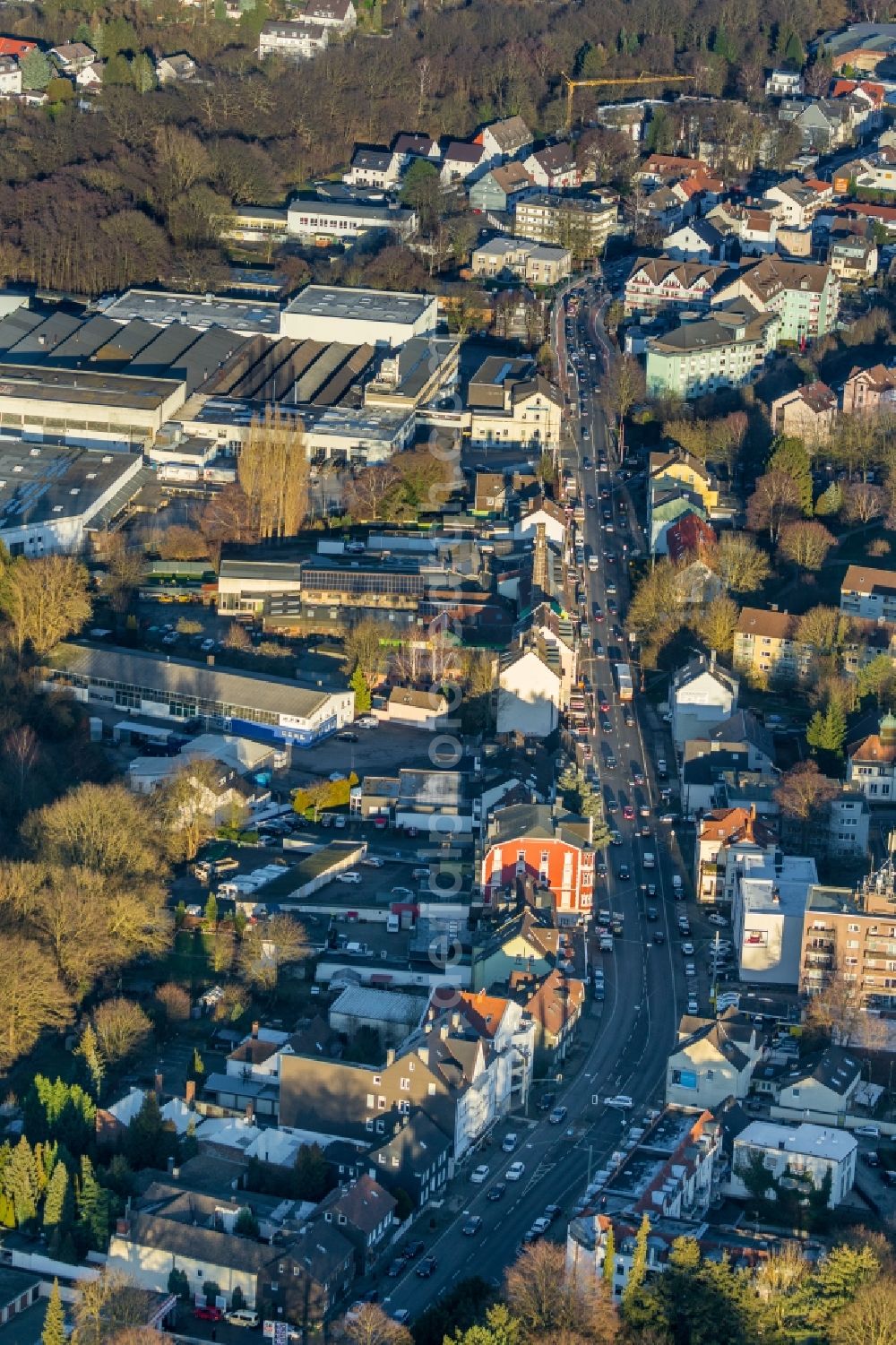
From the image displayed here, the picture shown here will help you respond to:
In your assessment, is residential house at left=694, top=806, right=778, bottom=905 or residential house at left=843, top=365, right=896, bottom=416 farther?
residential house at left=843, top=365, right=896, bottom=416

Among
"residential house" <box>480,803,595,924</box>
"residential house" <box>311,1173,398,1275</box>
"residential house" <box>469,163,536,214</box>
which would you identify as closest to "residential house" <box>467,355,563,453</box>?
"residential house" <box>469,163,536,214</box>

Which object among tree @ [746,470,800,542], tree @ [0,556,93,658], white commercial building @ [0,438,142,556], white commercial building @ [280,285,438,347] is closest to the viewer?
tree @ [0,556,93,658]

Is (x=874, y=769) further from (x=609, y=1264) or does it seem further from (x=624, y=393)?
(x=624, y=393)

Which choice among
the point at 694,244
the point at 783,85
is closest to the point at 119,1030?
the point at 694,244

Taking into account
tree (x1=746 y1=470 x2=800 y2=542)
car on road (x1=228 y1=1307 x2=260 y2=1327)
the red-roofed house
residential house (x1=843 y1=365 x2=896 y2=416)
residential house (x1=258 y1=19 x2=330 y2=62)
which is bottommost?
car on road (x1=228 y1=1307 x2=260 y2=1327)

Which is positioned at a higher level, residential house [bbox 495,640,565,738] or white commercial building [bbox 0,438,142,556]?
white commercial building [bbox 0,438,142,556]

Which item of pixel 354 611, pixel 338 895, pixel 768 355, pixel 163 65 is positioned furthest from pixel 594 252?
pixel 338 895

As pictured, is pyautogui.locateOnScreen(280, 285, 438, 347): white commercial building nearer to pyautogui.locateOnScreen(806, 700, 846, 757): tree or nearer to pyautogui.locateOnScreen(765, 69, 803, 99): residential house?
pyautogui.locateOnScreen(806, 700, 846, 757): tree
